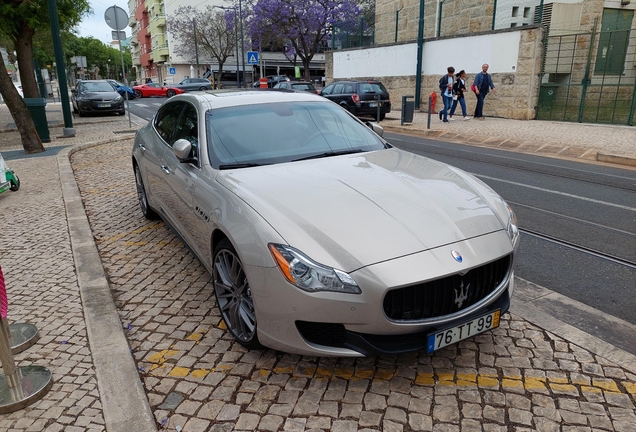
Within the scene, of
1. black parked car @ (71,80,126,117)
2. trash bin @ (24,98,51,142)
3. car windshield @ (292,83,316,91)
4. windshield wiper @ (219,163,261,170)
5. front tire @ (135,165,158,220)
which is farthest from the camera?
car windshield @ (292,83,316,91)

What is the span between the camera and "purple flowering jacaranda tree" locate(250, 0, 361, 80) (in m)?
34.2

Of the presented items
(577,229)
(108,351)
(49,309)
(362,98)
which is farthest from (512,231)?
(362,98)

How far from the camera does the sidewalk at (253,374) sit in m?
2.58

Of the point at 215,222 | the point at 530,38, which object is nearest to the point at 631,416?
the point at 215,222

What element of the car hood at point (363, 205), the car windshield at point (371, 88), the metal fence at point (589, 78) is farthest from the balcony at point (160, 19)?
the car hood at point (363, 205)

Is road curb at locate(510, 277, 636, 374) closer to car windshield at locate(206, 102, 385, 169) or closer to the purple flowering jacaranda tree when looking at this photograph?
car windshield at locate(206, 102, 385, 169)

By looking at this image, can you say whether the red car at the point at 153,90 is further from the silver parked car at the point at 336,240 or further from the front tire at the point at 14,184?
the silver parked car at the point at 336,240

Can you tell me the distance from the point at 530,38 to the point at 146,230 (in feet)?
57.2

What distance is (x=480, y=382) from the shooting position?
285cm

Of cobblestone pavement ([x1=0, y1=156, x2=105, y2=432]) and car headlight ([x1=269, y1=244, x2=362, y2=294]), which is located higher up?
car headlight ([x1=269, y1=244, x2=362, y2=294])

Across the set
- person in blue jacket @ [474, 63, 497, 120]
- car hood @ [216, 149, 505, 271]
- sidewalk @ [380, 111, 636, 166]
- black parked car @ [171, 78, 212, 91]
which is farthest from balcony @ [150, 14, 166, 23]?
car hood @ [216, 149, 505, 271]

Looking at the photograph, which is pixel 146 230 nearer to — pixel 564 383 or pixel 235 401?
pixel 235 401

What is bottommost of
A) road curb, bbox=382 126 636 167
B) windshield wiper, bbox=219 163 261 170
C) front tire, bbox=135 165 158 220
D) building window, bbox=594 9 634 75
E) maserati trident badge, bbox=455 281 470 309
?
road curb, bbox=382 126 636 167

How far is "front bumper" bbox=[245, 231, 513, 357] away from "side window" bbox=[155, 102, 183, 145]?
97.7 inches
